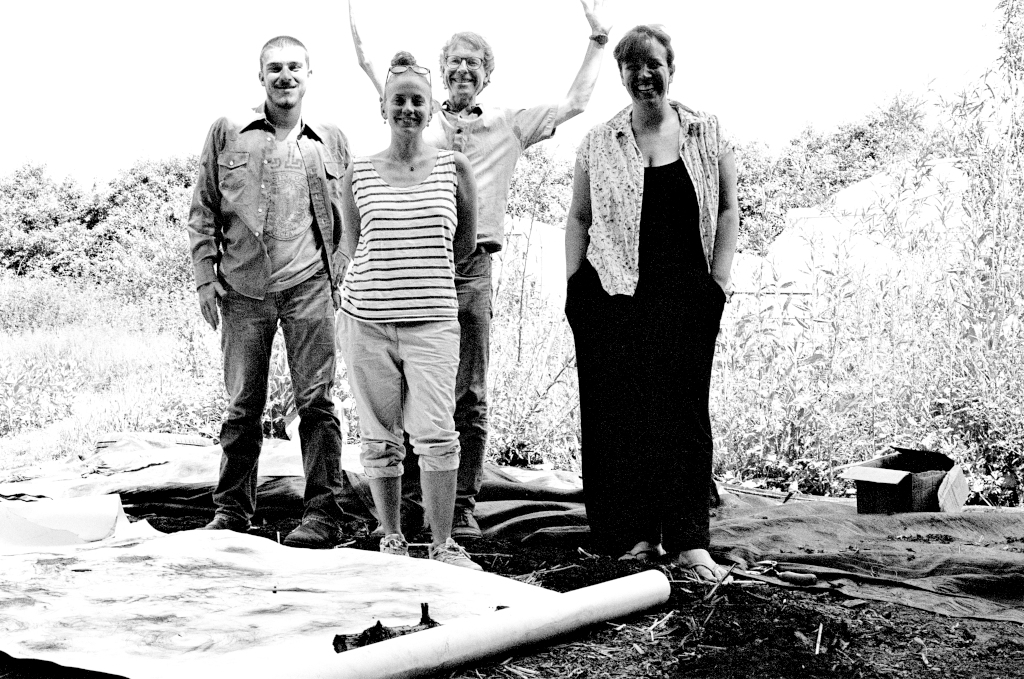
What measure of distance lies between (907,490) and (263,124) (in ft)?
9.44

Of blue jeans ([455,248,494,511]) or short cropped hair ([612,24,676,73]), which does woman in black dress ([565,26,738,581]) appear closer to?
short cropped hair ([612,24,676,73])

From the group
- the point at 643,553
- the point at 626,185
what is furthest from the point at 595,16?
the point at 643,553

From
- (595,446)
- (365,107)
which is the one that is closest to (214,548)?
(595,446)

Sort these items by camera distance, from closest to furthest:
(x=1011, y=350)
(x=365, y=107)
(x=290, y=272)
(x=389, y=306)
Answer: (x=389, y=306) → (x=290, y=272) → (x=1011, y=350) → (x=365, y=107)

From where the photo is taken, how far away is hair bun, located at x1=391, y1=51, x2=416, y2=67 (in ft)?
11.6

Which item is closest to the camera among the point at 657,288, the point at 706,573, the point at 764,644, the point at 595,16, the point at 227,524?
the point at 764,644

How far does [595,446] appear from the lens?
3689 millimetres

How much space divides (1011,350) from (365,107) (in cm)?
939

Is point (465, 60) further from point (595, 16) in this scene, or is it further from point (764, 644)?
point (764, 644)

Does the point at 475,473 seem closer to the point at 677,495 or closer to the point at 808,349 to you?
the point at 677,495

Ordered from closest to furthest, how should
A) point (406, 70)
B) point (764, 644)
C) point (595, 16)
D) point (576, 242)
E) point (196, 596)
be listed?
1. point (764, 644)
2. point (196, 596)
3. point (406, 70)
4. point (576, 242)
5. point (595, 16)

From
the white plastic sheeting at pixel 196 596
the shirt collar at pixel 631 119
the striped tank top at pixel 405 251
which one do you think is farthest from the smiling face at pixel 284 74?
the white plastic sheeting at pixel 196 596

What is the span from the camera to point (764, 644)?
2.57 metres

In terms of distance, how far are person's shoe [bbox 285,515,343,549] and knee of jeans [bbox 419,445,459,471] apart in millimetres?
651
